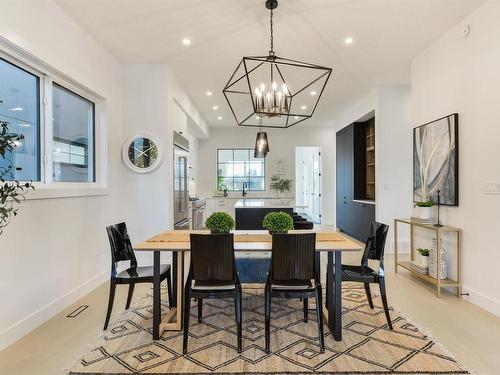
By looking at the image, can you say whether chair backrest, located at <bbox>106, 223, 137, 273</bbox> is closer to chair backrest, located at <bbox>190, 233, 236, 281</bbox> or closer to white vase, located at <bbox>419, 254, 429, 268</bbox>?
chair backrest, located at <bbox>190, 233, 236, 281</bbox>

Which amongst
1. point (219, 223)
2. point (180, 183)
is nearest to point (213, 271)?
point (219, 223)

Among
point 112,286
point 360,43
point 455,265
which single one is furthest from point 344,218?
point 112,286

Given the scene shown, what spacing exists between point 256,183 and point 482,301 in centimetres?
700

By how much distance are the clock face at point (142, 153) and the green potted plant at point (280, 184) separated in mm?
5250

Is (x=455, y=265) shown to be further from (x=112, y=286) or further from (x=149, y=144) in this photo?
(x=149, y=144)

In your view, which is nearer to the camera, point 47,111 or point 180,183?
point 47,111

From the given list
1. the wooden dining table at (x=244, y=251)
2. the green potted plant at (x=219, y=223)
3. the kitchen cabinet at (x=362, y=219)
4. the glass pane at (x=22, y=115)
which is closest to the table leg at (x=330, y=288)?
the wooden dining table at (x=244, y=251)

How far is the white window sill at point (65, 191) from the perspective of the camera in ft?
9.18

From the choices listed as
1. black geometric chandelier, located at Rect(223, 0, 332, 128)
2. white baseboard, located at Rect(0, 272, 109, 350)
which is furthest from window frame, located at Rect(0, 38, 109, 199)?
black geometric chandelier, located at Rect(223, 0, 332, 128)

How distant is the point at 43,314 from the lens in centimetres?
289

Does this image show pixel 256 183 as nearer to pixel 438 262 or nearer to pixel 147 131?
pixel 147 131

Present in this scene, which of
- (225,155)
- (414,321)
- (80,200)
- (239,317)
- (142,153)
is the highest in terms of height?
(225,155)

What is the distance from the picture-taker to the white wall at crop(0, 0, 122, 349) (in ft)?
8.35

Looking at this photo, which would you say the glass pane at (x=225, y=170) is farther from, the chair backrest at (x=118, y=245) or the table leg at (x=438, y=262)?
the table leg at (x=438, y=262)
